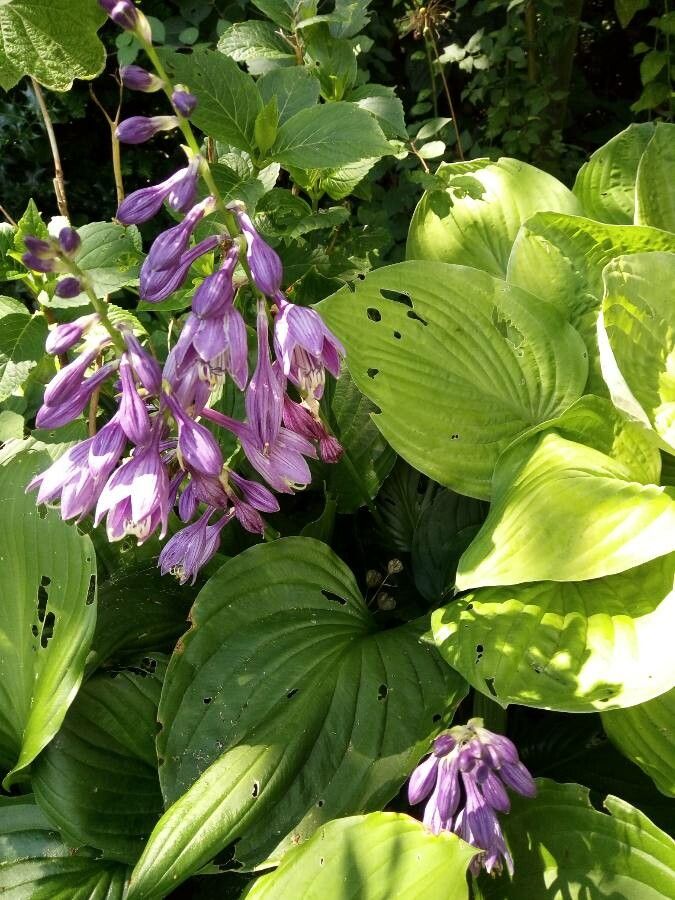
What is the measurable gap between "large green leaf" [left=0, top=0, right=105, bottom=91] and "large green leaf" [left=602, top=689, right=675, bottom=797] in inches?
38.3

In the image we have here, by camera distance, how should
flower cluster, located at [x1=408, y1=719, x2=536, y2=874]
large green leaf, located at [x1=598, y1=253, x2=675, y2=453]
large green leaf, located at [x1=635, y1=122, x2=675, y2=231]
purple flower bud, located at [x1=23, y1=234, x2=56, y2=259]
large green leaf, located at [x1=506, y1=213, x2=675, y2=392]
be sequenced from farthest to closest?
1. large green leaf, located at [x1=635, y1=122, x2=675, y2=231]
2. large green leaf, located at [x1=506, y1=213, x2=675, y2=392]
3. large green leaf, located at [x1=598, y1=253, x2=675, y2=453]
4. flower cluster, located at [x1=408, y1=719, x2=536, y2=874]
5. purple flower bud, located at [x1=23, y1=234, x2=56, y2=259]

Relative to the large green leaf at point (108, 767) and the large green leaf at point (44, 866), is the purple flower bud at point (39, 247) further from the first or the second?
the large green leaf at point (44, 866)

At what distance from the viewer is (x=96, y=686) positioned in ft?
3.44

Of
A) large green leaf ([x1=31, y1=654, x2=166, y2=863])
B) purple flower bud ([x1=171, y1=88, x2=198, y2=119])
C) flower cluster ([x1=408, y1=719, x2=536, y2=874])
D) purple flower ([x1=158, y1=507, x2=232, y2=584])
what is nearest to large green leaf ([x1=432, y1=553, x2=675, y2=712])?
flower cluster ([x1=408, y1=719, x2=536, y2=874])

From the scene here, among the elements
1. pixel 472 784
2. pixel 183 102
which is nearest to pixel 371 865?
pixel 472 784

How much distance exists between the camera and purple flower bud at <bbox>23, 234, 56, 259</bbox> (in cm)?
72

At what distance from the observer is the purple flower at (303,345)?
0.77 m

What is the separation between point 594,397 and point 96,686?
776 millimetres

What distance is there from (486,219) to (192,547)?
816mm

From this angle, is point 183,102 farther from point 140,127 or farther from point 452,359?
point 452,359

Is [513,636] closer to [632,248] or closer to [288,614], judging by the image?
[288,614]

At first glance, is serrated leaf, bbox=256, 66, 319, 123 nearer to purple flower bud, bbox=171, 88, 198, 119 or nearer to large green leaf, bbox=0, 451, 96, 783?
purple flower bud, bbox=171, 88, 198, 119

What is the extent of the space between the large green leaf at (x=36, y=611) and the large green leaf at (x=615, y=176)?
3.38 feet

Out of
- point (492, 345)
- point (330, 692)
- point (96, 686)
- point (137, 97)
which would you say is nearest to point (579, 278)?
point (492, 345)
